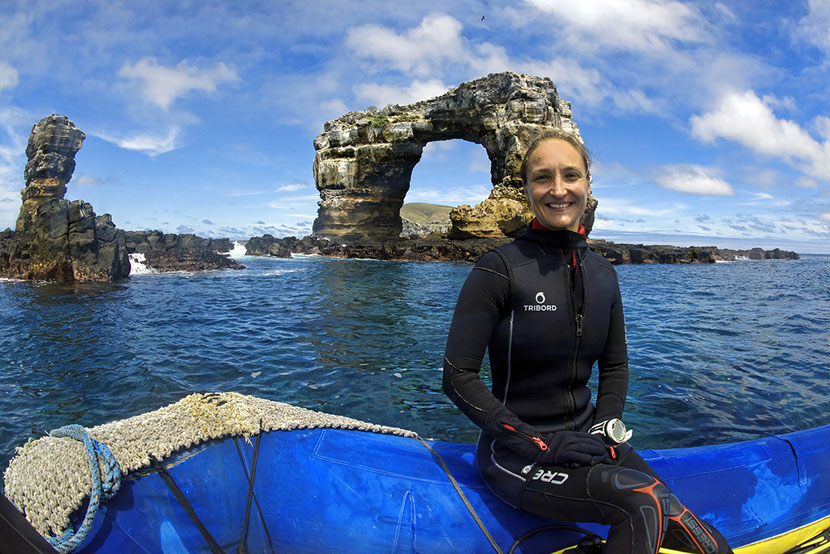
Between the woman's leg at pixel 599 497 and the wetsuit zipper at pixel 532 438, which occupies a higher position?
the wetsuit zipper at pixel 532 438

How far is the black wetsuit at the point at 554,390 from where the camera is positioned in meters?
1.79

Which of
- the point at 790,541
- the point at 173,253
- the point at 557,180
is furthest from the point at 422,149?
the point at 790,541

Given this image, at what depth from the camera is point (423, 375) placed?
24.2 ft

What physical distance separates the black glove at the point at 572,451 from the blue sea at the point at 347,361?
329cm

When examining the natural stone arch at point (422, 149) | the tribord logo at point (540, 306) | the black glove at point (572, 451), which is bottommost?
the black glove at point (572, 451)

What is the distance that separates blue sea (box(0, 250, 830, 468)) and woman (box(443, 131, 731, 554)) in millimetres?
3068

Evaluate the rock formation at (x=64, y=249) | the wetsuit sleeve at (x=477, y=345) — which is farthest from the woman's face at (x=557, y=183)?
the rock formation at (x=64, y=249)

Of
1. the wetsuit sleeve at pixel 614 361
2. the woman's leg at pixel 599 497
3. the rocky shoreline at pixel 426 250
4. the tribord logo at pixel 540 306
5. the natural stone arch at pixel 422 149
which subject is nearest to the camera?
the woman's leg at pixel 599 497

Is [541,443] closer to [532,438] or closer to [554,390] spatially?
[532,438]

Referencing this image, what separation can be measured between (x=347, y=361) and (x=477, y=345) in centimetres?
634

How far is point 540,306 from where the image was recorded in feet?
6.95

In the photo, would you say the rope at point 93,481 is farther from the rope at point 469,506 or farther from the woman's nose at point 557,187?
the woman's nose at point 557,187

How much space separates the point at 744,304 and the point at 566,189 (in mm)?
18933

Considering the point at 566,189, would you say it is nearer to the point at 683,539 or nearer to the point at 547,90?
the point at 683,539
